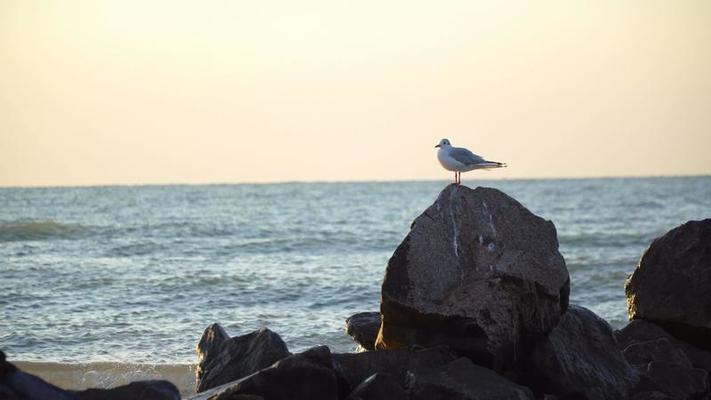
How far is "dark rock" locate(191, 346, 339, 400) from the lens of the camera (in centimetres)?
878

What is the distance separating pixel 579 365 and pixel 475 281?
1.32m

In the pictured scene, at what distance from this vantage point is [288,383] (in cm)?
890

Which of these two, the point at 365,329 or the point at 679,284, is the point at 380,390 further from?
the point at 679,284

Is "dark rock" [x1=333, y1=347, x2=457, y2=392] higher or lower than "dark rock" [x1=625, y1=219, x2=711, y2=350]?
above

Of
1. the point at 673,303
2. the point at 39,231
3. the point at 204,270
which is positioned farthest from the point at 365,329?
the point at 39,231

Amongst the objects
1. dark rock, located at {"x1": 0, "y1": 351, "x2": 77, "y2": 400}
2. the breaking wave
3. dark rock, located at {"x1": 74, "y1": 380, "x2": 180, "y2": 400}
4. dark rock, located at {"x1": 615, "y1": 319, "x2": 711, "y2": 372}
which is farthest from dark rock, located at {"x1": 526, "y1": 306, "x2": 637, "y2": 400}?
the breaking wave

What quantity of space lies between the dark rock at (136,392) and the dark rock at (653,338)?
19.0 feet

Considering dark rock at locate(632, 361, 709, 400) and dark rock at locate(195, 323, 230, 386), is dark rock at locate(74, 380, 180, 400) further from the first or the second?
dark rock at locate(632, 361, 709, 400)

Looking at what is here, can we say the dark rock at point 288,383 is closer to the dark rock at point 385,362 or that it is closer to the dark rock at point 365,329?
the dark rock at point 385,362

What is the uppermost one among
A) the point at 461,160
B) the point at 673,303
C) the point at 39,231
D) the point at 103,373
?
the point at 461,160

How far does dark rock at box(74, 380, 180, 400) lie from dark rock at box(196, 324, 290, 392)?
124cm

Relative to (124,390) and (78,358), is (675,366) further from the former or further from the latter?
(78,358)

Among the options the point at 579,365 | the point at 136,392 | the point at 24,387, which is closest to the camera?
the point at 24,387

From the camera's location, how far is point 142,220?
152ft
